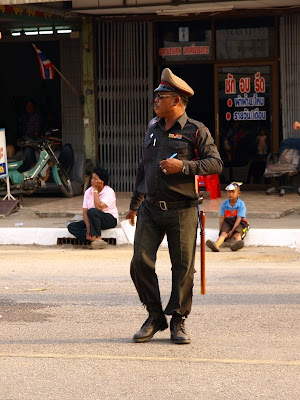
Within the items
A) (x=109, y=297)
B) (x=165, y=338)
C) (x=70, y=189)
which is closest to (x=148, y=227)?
(x=165, y=338)

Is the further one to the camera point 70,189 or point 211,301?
point 70,189

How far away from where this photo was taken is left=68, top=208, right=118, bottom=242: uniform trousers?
14.0 m

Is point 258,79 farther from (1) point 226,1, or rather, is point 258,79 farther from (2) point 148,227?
(2) point 148,227

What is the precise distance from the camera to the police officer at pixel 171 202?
7.43 m

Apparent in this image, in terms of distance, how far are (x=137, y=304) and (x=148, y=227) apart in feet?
5.98

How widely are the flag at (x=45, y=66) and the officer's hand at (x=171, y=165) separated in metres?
12.6

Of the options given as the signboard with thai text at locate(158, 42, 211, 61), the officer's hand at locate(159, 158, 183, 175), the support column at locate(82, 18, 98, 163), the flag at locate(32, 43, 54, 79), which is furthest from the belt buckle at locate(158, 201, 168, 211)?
the flag at locate(32, 43, 54, 79)

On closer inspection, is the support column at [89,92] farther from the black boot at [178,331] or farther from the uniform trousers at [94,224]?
the black boot at [178,331]

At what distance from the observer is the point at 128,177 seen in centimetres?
1962

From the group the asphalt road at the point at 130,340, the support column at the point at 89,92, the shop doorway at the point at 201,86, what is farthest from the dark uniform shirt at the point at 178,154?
the support column at the point at 89,92

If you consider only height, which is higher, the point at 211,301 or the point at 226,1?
the point at 226,1

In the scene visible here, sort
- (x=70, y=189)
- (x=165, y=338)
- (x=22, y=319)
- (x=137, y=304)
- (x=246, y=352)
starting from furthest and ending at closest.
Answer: (x=70, y=189) < (x=137, y=304) < (x=22, y=319) < (x=165, y=338) < (x=246, y=352)

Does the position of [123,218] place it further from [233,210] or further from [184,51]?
[184,51]

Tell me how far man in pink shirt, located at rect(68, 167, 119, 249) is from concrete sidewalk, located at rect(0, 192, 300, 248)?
307 mm
